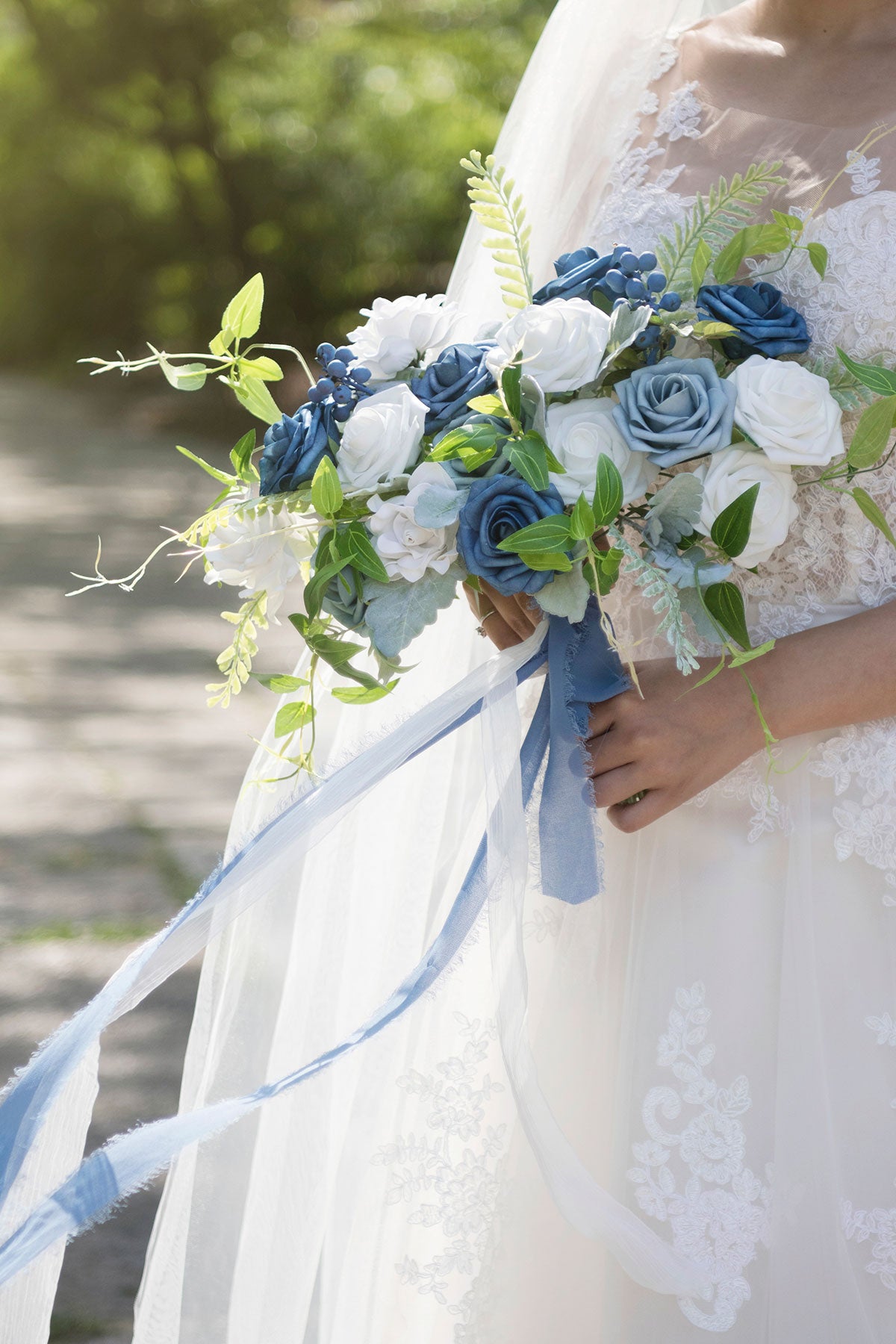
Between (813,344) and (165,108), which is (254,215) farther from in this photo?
(813,344)

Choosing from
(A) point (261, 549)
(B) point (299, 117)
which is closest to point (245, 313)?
(A) point (261, 549)

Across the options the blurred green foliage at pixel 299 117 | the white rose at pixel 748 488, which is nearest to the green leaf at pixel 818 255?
the white rose at pixel 748 488

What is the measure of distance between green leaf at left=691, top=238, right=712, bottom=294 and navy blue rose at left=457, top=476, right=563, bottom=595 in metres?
0.28

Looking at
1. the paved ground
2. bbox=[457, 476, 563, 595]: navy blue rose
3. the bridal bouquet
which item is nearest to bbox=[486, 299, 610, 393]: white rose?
the bridal bouquet

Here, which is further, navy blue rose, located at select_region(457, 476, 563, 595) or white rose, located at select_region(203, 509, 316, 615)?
white rose, located at select_region(203, 509, 316, 615)

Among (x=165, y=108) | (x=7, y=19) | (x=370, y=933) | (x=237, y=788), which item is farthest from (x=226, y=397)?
(x=370, y=933)

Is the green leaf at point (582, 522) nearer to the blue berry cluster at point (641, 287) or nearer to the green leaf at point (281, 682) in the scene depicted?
the blue berry cluster at point (641, 287)

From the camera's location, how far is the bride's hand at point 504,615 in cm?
145

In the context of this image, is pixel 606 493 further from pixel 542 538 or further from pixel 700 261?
pixel 700 261

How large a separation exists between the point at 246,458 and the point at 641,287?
1.48 feet

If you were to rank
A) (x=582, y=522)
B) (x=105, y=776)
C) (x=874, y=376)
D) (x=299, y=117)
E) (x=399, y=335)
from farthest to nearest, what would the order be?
1. (x=299, y=117)
2. (x=105, y=776)
3. (x=399, y=335)
4. (x=874, y=376)
5. (x=582, y=522)

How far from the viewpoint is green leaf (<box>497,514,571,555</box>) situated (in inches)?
48.3

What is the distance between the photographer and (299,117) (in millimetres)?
11008

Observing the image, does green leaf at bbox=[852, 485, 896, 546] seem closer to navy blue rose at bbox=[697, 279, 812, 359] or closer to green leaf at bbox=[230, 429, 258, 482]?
navy blue rose at bbox=[697, 279, 812, 359]
